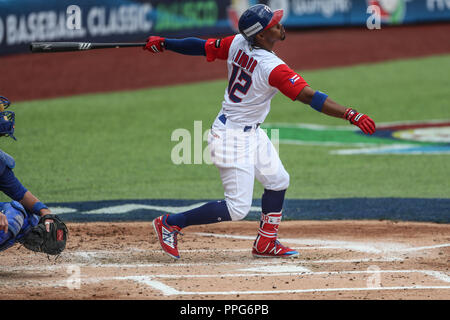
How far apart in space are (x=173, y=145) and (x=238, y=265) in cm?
602

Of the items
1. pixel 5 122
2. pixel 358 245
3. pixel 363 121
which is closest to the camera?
pixel 363 121

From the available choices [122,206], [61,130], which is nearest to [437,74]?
[61,130]

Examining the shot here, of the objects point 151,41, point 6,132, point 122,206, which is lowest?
point 122,206

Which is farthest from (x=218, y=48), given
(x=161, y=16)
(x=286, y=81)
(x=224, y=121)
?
(x=161, y=16)

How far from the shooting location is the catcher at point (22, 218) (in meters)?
5.51

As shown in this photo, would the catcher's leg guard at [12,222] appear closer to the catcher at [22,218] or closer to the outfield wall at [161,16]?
the catcher at [22,218]

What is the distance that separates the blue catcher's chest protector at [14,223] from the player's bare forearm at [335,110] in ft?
7.03

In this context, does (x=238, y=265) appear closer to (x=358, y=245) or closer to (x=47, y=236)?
(x=358, y=245)

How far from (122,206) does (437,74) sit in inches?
484

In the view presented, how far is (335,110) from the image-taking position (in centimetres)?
546

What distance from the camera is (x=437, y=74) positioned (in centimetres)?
1872

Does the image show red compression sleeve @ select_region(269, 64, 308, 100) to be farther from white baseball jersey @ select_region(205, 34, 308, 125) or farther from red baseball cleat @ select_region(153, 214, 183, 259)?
red baseball cleat @ select_region(153, 214, 183, 259)

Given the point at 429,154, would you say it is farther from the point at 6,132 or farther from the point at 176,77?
the point at 176,77
